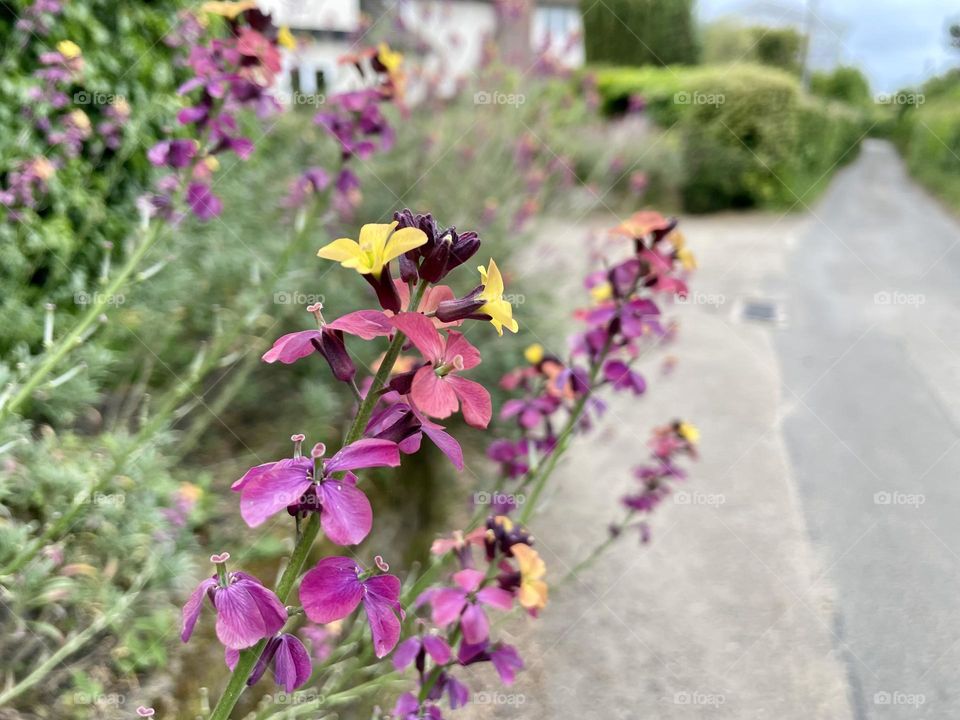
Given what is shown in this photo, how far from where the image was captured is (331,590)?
29.9 inches

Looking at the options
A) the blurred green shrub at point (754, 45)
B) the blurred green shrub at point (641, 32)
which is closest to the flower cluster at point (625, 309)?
the blurred green shrub at point (754, 45)

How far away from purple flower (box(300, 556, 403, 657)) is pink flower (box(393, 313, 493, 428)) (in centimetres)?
19

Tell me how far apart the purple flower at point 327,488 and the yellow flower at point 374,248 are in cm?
18

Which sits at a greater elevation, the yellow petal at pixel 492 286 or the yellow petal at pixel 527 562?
the yellow petal at pixel 492 286

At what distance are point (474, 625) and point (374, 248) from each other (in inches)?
28.6

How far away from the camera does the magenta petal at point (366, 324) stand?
74cm

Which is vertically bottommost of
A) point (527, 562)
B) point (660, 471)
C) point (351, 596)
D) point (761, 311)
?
point (761, 311)

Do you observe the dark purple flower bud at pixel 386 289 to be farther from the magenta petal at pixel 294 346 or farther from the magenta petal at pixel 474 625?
the magenta petal at pixel 474 625

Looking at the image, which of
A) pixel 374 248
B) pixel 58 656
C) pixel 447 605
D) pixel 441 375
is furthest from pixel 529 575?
pixel 58 656

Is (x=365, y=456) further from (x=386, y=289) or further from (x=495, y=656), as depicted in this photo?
(x=495, y=656)

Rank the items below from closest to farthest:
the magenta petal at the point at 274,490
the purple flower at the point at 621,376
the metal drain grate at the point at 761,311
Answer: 1. the magenta petal at the point at 274,490
2. the purple flower at the point at 621,376
3. the metal drain grate at the point at 761,311

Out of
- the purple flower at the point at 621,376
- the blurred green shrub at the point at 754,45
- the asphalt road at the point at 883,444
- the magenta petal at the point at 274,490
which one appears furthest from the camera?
the blurred green shrub at the point at 754,45

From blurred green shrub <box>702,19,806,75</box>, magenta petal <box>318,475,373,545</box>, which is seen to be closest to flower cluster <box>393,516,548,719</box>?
magenta petal <box>318,475,373,545</box>

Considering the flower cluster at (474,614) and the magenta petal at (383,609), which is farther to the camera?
the flower cluster at (474,614)
